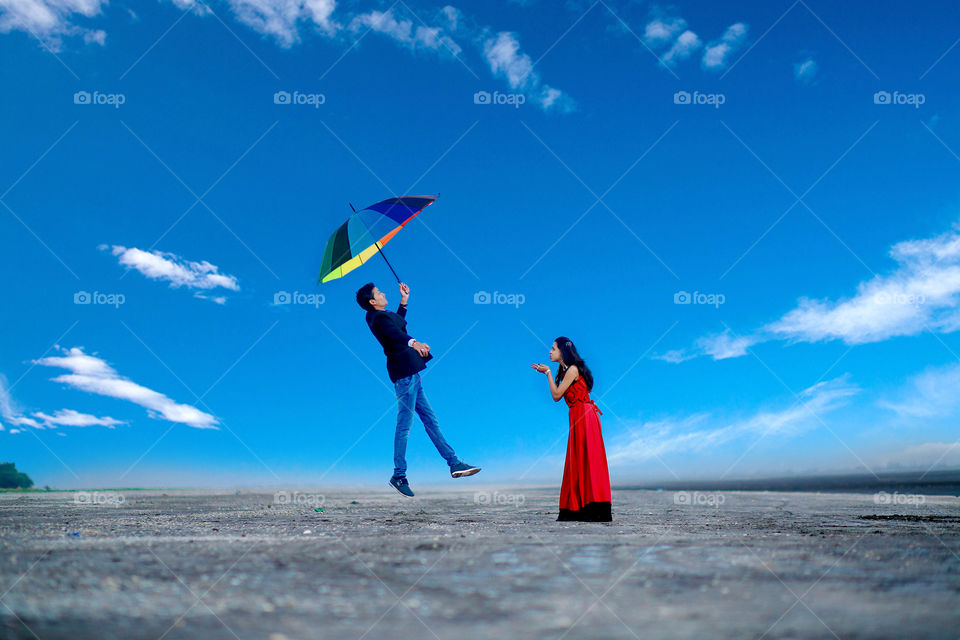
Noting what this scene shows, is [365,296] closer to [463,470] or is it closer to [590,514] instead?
[463,470]

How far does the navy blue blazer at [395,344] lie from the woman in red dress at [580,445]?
8.05ft

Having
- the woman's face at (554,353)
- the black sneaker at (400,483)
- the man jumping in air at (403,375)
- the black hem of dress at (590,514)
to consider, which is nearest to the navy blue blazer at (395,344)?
the man jumping in air at (403,375)

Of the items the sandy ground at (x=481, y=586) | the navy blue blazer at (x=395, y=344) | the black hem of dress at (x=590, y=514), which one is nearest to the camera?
the sandy ground at (x=481, y=586)

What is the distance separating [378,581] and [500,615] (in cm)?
96

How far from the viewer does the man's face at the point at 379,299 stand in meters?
9.40

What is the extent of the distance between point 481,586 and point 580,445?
4.66 metres

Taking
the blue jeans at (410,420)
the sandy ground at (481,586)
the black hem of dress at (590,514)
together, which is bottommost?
the black hem of dress at (590,514)

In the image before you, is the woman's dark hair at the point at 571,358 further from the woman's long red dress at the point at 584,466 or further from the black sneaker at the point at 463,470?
the black sneaker at the point at 463,470

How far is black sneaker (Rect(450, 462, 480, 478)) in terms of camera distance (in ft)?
28.7

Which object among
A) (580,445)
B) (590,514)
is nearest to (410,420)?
(580,445)

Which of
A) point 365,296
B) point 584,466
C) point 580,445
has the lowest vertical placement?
point 584,466

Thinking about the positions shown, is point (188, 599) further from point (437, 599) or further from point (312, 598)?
point (437, 599)

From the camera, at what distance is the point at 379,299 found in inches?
372

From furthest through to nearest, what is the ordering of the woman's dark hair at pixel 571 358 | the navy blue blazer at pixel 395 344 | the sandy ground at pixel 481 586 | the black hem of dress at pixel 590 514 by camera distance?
the navy blue blazer at pixel 395 344 → the woman's dark hair at pixel 571 358 → the black hem of dress at pixel 590 514 → the sandy ground at pixel 481 586
